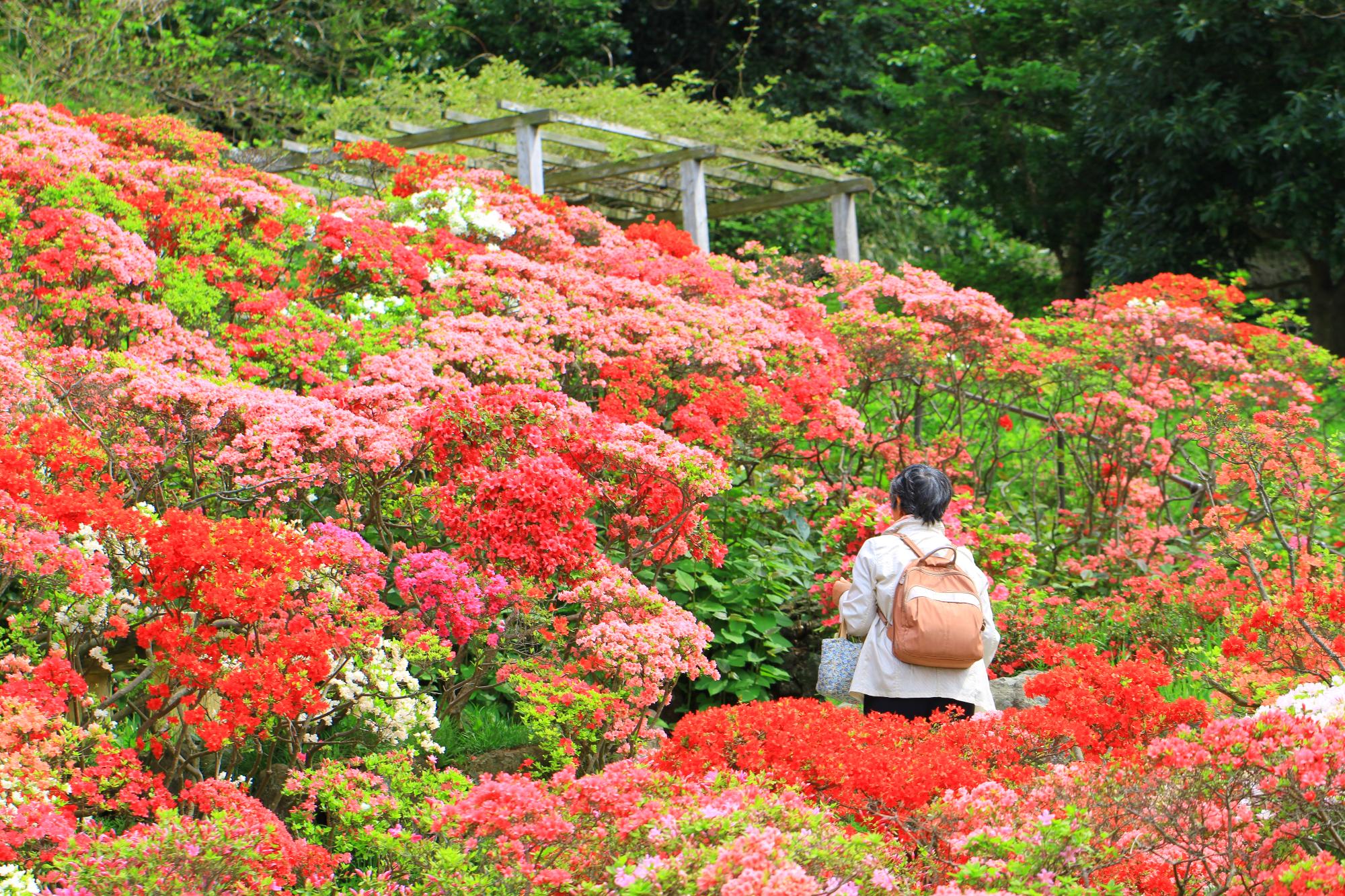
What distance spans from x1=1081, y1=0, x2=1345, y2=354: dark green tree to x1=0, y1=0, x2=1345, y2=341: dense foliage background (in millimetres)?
32

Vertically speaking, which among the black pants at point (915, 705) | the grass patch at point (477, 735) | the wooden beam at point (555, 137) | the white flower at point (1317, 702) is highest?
the wooden beam at point (555, 137)

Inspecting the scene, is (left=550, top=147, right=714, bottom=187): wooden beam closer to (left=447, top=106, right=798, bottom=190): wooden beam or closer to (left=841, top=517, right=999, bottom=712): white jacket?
(left=447, top=106, right=798, bottom=190): wooden beam

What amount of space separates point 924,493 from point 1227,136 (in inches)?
407

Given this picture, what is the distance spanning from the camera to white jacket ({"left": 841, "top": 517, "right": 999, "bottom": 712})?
15.1 ft

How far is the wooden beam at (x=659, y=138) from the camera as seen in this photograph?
40.8 feet

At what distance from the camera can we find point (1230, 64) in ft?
44.8

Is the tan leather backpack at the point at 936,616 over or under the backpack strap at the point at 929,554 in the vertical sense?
under

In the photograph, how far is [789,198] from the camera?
15352 millimetres

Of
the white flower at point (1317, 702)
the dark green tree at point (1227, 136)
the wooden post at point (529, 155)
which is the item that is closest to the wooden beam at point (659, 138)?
the wooden post at point (529, 155)

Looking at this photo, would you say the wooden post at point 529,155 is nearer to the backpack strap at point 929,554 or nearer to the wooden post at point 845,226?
the wooden post at point 845,226

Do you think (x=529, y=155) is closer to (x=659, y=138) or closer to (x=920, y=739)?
(x=659, y=138)

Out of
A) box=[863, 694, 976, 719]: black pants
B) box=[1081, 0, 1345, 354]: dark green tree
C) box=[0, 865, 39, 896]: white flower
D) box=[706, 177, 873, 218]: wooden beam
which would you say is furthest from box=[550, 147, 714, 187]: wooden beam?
box=[0, 865, 39, 896]: white flower

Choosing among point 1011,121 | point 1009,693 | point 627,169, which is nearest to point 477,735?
point 1009,693

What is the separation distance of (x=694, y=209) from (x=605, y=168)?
100 cm
